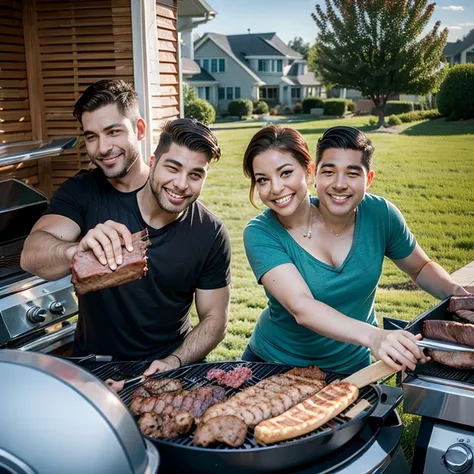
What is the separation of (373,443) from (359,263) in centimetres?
75

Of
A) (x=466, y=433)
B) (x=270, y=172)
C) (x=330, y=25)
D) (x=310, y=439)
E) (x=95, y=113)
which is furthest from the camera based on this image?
(x=330, y=25)

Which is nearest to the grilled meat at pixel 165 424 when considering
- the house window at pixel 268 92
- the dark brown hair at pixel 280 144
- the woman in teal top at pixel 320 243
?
the woman in teal top at pixel 320 243

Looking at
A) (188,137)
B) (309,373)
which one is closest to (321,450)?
(309,373)

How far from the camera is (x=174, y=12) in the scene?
4402 millimetres

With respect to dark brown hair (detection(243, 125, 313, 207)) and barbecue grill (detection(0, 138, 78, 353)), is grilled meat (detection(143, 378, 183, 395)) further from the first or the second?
barbecue grill (detection(0, 138, 78, 353))

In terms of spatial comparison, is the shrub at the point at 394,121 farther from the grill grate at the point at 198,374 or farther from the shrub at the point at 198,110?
the shrub at the point at 198,110

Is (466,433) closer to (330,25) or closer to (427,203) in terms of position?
(330,25)

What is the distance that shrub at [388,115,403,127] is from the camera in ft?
17.0

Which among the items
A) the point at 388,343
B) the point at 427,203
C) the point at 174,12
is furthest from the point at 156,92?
the point at 427,203

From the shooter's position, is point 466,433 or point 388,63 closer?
point 466,433

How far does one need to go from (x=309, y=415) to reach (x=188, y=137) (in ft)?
3.51

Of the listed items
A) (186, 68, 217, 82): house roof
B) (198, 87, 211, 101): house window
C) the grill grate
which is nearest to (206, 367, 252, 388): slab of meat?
the grill grate

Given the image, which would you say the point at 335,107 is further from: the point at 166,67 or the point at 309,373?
the point at 309,373

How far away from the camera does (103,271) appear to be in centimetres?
158
